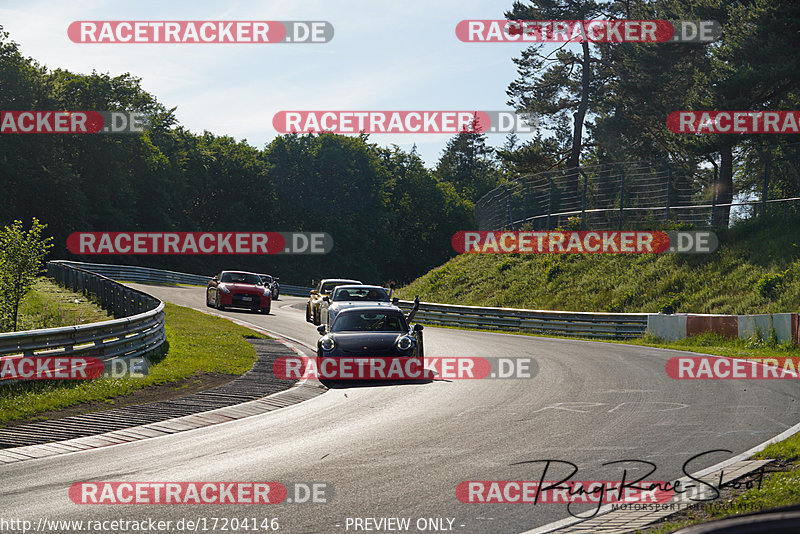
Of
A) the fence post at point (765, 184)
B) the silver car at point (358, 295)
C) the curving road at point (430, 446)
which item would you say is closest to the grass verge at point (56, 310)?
the silver car at point (358, 295)

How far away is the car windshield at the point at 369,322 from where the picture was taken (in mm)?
15938

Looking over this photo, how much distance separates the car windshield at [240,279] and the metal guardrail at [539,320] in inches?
284

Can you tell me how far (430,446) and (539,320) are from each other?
22.1 metres

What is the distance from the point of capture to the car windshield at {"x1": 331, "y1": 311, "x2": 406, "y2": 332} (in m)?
15.9

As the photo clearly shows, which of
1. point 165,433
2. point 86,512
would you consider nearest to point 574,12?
point 165,433

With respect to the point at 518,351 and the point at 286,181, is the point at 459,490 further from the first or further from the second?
the point at 286,181

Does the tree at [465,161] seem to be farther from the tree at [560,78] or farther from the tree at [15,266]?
the tree at [15,266]

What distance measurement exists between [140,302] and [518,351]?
9807 mm

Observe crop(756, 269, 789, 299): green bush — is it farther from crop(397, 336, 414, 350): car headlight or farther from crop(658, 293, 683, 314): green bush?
crop(397, 336, 414, 350): car headlight

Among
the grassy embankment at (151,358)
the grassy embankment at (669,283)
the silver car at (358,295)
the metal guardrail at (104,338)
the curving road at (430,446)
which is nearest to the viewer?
the curving road at (430,446)

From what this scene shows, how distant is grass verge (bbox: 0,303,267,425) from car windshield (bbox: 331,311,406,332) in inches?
88.6

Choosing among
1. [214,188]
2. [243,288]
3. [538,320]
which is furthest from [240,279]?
[214,188]

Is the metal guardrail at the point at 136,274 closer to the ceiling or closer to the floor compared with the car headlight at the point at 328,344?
closer to the floor

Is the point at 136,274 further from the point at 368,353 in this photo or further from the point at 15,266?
the point at 368,353
